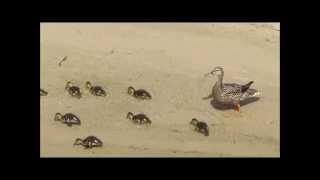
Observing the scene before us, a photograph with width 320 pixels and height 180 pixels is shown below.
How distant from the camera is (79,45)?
270 inches

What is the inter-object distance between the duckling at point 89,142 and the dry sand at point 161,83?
0.04m

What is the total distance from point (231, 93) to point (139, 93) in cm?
80

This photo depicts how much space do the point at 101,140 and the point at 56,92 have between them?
0.60m

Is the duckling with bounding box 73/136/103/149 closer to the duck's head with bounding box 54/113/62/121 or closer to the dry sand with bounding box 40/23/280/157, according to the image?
the dry sand with bounding box 40/23/280/157

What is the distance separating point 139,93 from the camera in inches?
264

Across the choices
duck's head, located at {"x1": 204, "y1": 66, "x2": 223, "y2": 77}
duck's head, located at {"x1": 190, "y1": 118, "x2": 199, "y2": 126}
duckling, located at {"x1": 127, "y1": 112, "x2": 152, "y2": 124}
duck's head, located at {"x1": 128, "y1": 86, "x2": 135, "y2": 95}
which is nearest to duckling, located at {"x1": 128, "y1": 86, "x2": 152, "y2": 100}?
duck's head, located at {"x1": 128, "y1": 86, "x2": 135, "y2": 95}

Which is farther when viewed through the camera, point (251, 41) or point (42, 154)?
point (251, 41)

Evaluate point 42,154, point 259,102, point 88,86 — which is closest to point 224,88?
point 259,102

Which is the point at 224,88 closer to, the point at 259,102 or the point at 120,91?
the point at 259,102

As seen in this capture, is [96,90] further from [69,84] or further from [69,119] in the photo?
[69,119]

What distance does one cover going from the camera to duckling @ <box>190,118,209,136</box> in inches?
260

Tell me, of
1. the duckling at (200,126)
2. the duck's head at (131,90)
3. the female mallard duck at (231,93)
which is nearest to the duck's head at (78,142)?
the duck's head at (131,90)

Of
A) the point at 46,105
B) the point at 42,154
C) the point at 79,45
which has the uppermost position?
the point at 79,45

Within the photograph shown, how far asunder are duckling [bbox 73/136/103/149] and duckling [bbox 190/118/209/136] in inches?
32.3
